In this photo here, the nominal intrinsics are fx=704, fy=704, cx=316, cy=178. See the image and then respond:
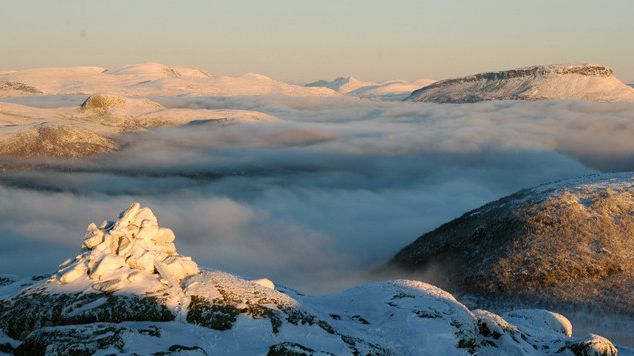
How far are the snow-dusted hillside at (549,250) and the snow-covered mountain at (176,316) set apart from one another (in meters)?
29.9

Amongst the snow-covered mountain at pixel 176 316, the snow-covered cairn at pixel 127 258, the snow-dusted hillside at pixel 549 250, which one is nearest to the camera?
the snow-covered mountain at pixel 176 316

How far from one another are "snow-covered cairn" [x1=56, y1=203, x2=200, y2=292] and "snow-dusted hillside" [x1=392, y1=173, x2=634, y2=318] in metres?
40.4

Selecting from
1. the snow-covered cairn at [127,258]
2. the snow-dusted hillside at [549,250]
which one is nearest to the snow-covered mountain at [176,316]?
the snow-covered cairn at [127,258]

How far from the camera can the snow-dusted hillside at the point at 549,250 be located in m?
60.6

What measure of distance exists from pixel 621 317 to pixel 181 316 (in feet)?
137

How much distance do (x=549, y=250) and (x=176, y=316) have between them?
161ft

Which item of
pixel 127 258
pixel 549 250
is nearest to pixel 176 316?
pixel 127 258

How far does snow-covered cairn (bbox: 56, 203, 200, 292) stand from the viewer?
88.2 feet

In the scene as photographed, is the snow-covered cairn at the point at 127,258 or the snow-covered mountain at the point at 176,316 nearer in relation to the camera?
the snow-covered mountain at the point at 176,316

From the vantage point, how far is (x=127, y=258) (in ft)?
90.7

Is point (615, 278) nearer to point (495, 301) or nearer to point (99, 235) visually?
point (495, 301)

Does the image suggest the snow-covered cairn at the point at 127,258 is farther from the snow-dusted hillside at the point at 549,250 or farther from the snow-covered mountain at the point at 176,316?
the snow-dusted hillside at the point at 549,250

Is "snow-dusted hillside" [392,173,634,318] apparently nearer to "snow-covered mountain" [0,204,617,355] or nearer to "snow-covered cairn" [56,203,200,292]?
"snow-covered mountain" [0,204,617,355]

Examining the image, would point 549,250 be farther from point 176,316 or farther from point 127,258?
point 176,316
